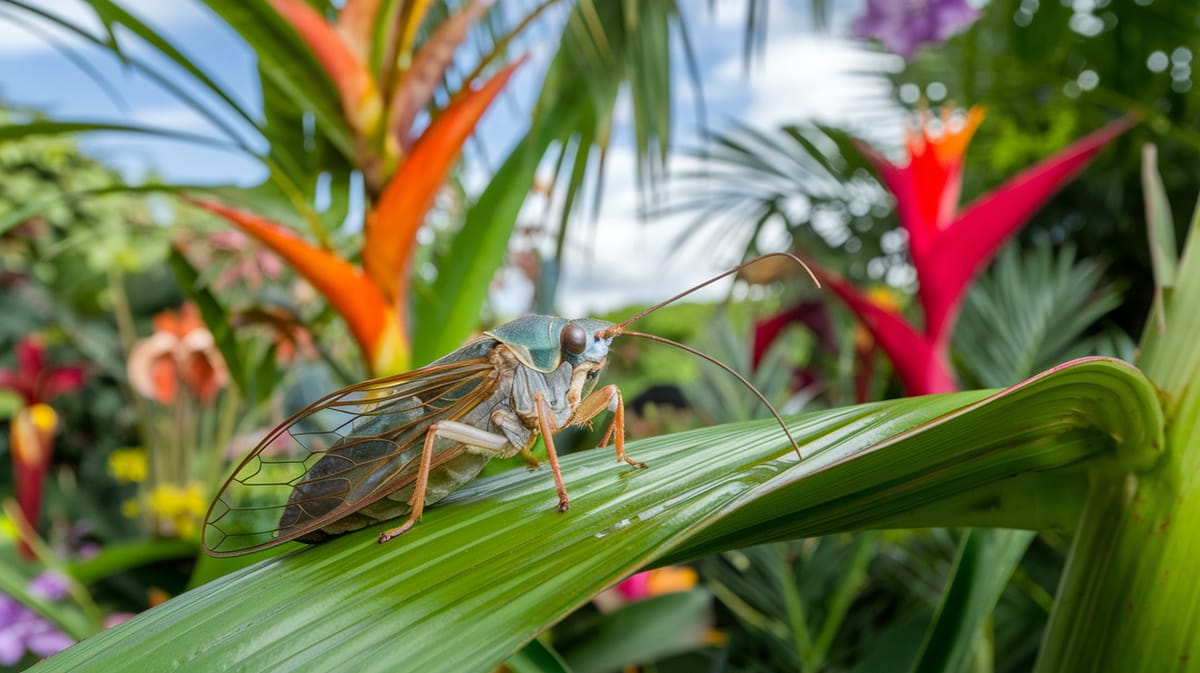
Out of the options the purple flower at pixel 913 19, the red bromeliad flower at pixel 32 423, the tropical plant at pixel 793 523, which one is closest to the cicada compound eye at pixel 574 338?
the tropical plant at pixel 793 523

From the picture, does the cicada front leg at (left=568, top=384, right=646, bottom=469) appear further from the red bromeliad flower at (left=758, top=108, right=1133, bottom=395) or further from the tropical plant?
the red bromeliad flower at (left=758, top=108, right=1133, bottom=395)

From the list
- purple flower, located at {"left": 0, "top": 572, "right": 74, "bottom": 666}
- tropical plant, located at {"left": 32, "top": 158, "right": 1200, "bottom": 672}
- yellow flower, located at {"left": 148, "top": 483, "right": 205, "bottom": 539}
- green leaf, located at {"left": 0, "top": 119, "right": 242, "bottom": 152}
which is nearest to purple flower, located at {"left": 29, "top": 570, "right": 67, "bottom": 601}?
purple flower, located at {"left": 0, "top": 572, "right": 74, "bottom": 666}

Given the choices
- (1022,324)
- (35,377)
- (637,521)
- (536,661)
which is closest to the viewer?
(637,521)

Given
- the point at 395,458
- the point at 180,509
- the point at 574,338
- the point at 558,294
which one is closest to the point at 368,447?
the point at 395,458

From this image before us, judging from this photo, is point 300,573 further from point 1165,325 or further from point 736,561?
point 736,561

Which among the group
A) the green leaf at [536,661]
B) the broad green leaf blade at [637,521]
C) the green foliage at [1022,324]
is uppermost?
the broad green leaf blade at [637,521]

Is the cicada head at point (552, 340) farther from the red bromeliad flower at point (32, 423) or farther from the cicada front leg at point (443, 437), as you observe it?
the red bromeliad flower at point (32, 423)

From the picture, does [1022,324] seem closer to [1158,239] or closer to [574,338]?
[1158,239]
